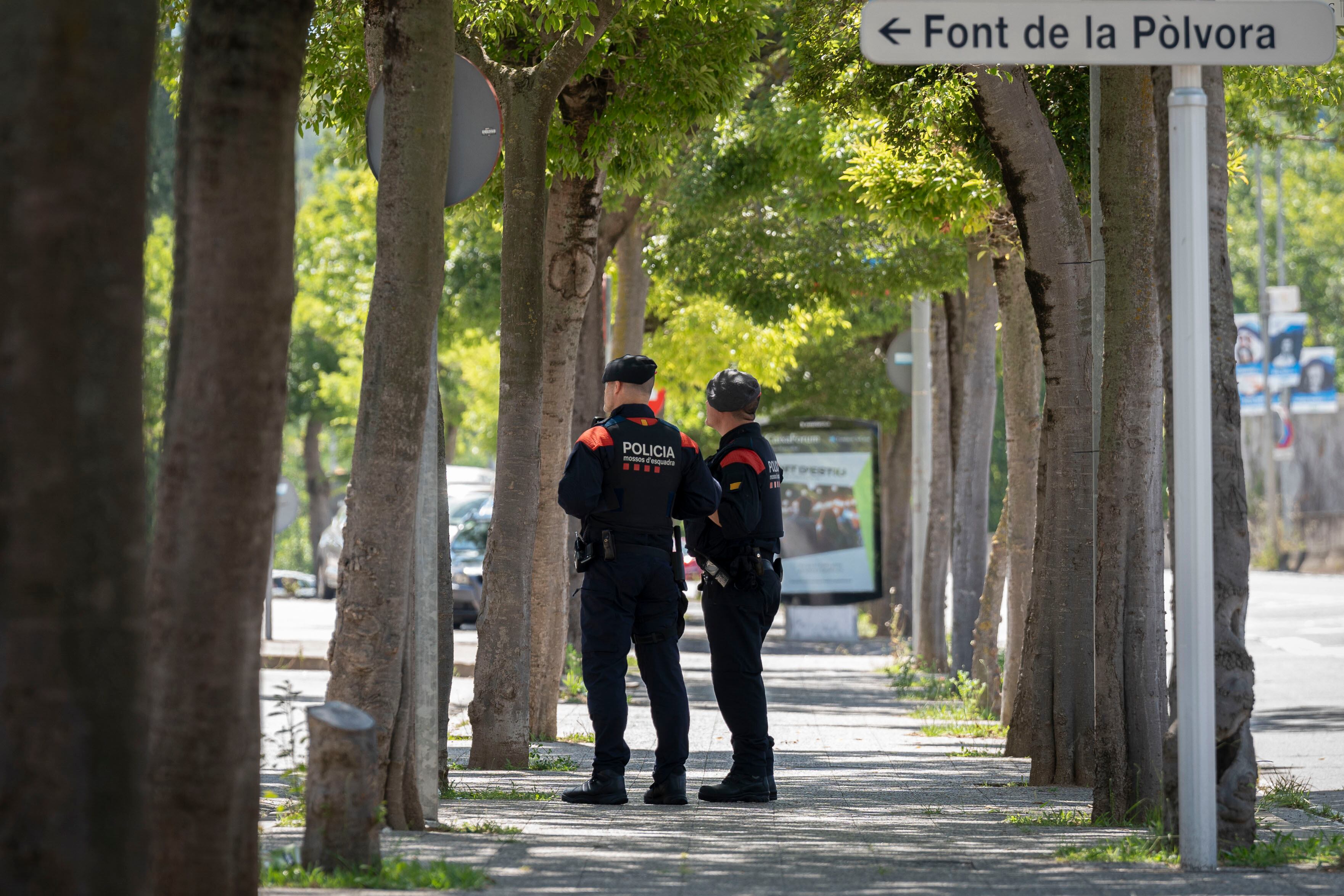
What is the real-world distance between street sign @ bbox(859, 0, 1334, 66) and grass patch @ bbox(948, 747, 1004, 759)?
5631 millimetres

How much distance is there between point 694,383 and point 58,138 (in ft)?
74.2

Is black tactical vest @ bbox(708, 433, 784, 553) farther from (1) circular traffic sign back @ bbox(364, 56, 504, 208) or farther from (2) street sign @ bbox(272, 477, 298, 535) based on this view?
Result: (2) street sign @ bbox(272, 477, 298, 535)

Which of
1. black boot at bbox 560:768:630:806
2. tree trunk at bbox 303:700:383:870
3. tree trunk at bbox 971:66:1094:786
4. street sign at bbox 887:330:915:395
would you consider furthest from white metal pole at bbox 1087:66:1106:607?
street sign at bbox 887:330:915:395

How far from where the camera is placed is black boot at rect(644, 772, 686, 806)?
758 cm

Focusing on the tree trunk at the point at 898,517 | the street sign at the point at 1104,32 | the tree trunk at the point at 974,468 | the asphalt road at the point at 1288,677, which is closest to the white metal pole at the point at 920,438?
the tree trunk at the point at 974,468

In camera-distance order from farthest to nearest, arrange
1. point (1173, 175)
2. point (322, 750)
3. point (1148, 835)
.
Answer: point (1148, 835) → point (1173, 175) → point (322, 750)

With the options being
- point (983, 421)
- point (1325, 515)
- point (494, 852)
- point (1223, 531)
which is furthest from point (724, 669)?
point (1325, 515)

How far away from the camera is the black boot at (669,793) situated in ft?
24.9

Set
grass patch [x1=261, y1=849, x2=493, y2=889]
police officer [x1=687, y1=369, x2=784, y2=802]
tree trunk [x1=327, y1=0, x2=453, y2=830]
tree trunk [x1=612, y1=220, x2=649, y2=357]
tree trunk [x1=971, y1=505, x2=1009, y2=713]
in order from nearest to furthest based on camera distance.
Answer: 1. grass patch [x1=261, y1=849, x2=493, y2=889]
2. tree trunk [x1=327, y1=0, x2=453, y2=830]
3. police officer [x1=687, y1=369, x2=784, y2=802]
4. tree trunk [x1=971, y1=505, x2=1009, y2=713]
5. tree trunk [x1=612, y1=220, x2=649, y2=357]

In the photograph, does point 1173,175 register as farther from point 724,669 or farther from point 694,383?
point 694,383

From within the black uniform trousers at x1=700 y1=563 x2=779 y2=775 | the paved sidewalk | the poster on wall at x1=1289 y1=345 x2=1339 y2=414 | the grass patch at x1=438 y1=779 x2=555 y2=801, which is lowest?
the paved sidewalk

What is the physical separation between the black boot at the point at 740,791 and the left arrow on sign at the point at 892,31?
11.8ft

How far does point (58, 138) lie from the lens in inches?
132

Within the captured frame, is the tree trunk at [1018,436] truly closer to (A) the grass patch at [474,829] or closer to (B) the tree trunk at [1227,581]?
(B) the tree trunk at [1227,581]
